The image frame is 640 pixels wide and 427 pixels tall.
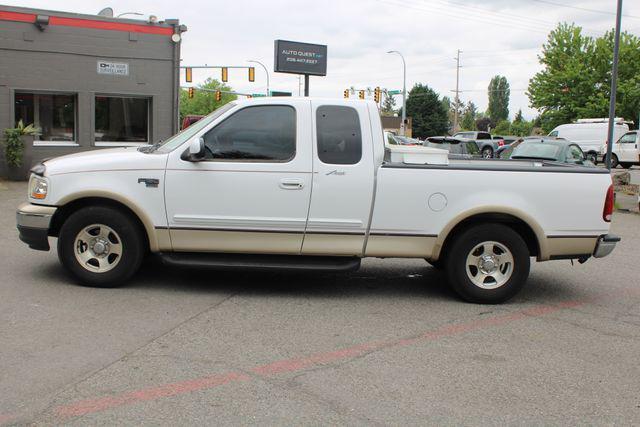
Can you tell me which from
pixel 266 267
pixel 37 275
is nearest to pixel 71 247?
pixel 37 275

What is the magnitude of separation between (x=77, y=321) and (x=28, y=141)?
13.6 meters

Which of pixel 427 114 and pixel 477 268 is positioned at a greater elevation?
pixel 427 114

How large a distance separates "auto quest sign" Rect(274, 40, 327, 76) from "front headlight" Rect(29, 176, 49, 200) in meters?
35.0

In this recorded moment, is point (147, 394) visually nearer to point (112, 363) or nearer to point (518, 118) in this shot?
point (112, 363)

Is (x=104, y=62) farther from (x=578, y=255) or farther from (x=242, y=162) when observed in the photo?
(x=578, y=255)

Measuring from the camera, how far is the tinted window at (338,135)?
20.9 feet

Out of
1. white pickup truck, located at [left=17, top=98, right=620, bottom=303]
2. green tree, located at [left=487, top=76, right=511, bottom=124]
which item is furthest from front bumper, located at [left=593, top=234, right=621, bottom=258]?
green tree, located at [left=487, top=76, right=511, bottom=124]

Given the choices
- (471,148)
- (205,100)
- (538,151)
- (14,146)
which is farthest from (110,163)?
(205,100)

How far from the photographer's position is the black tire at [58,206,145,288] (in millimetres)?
6355

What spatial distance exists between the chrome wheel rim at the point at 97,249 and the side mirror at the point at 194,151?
3.47 ft

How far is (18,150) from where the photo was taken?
56.4 feet

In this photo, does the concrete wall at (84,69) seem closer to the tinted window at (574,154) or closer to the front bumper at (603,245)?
the tinted window at (574,154)

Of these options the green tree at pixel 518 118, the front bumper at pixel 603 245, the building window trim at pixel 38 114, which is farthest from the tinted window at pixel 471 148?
the green tree at pixel 518 118

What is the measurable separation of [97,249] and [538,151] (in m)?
14.6
